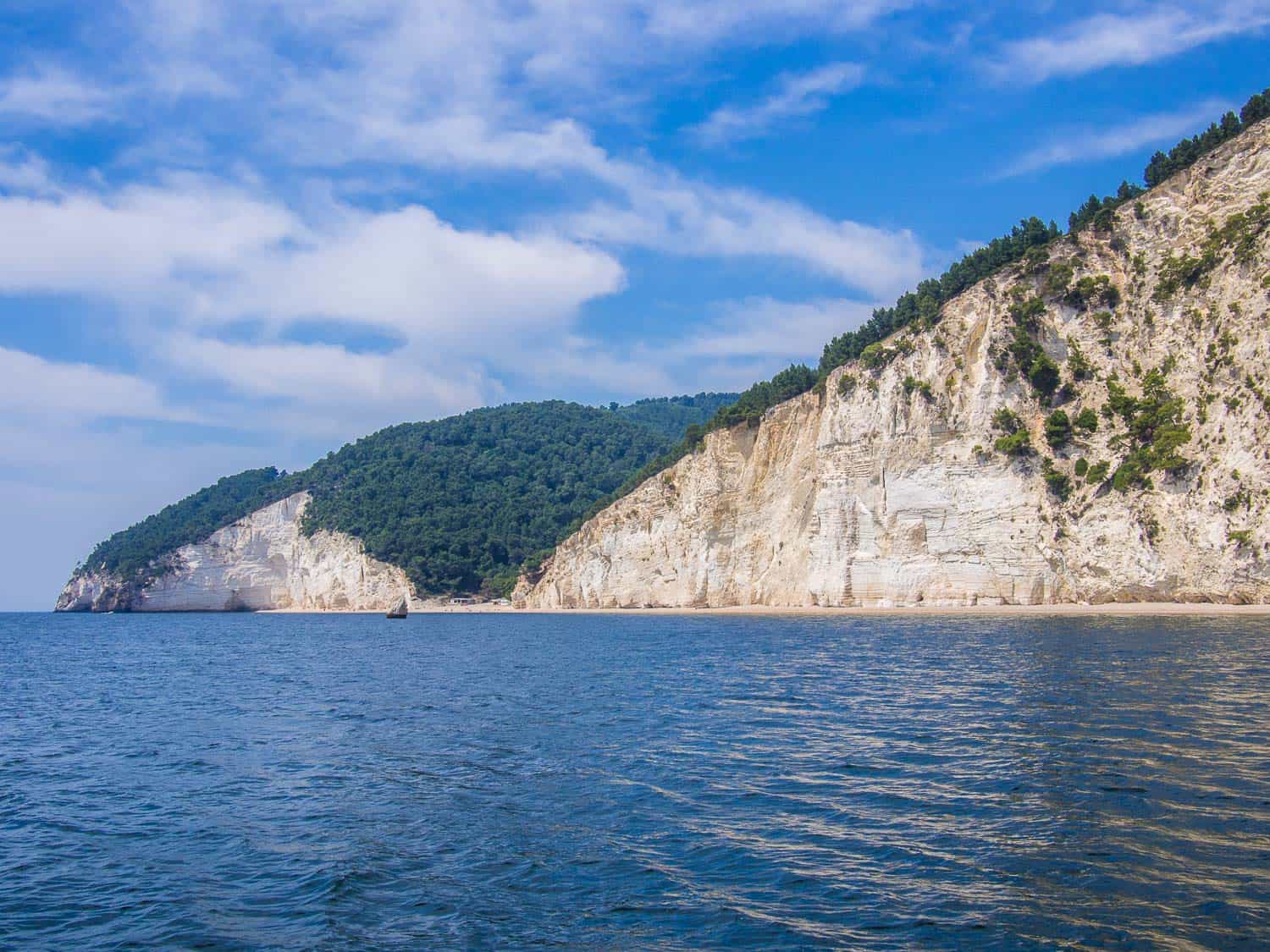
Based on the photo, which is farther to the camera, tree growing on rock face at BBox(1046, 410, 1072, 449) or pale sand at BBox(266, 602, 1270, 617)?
tree growing on rock face at BBox(1046, 410, 1072, 449)

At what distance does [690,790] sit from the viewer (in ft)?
48.8

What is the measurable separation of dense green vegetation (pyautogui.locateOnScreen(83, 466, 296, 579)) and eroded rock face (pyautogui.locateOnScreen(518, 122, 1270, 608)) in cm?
8842

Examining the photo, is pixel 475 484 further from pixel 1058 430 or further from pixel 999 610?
pixel 1058 430

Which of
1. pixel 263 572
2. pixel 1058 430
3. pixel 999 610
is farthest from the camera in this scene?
pixel 263 572

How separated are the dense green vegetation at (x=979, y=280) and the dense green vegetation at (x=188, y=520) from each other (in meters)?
81.0

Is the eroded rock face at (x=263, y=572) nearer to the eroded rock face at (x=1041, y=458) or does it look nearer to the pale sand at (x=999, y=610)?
the pale sand at (x=999, y=610)

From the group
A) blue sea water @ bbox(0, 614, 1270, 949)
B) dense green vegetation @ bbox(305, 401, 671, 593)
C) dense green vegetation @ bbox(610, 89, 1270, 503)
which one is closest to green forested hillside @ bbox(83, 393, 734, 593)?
dense green vegetation @ bbox(305, 401, 671, 593)

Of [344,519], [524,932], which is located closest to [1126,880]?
[524,932]

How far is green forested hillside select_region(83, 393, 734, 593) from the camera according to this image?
124625 mm

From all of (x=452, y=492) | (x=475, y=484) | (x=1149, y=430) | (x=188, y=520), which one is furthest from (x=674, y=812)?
(x=188, y=520)

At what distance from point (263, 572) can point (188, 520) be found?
37684 mm

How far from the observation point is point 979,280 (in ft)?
223

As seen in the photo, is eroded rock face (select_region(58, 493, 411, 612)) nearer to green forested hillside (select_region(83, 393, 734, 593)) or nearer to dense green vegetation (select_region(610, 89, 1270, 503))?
green forested hillside (select_region(83, 393, 734, 593))

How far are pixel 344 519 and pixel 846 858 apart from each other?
404 feet
